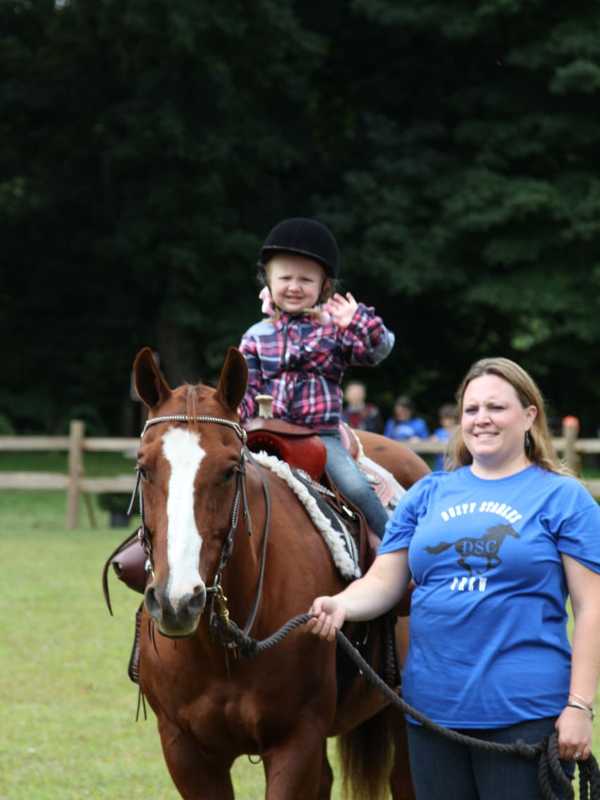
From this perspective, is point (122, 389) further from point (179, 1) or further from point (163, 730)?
point (163, 730)

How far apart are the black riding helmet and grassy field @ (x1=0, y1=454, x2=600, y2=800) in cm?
266

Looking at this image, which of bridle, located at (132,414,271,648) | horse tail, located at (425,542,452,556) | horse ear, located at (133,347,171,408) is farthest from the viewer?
horse ear, located at (133,347,171,408)

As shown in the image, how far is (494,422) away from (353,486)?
1.68 m

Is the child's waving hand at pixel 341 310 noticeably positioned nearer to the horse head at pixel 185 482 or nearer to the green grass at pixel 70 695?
the horse head at pixel 185 482

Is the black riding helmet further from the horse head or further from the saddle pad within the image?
the horse head

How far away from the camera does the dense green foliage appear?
88.7 feet

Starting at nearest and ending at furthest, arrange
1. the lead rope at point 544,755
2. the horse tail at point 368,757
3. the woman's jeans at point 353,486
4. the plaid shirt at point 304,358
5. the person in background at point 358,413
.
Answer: the lead rope at point 544,755 < the plaid shirt at point 304,358 < the woman's jeans at point 353,486 < the horse tail at point 368,757 < the person in background at point 358,413

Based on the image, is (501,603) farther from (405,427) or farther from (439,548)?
(405,427)

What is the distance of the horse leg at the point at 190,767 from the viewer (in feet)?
14.5

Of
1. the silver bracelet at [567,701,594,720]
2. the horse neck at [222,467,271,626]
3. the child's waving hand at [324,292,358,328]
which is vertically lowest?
the silver bracelet at [567,701,594,720]

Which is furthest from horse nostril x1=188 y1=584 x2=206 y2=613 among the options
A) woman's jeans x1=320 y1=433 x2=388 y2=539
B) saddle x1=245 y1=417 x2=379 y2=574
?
woman's jeans x1=320 y1=433 x2=388 y2=539

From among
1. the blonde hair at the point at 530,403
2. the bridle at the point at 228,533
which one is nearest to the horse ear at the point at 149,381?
the bridle at the point at 228,533

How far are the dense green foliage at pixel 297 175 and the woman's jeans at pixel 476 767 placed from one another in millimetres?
23121

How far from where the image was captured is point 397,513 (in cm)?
405
